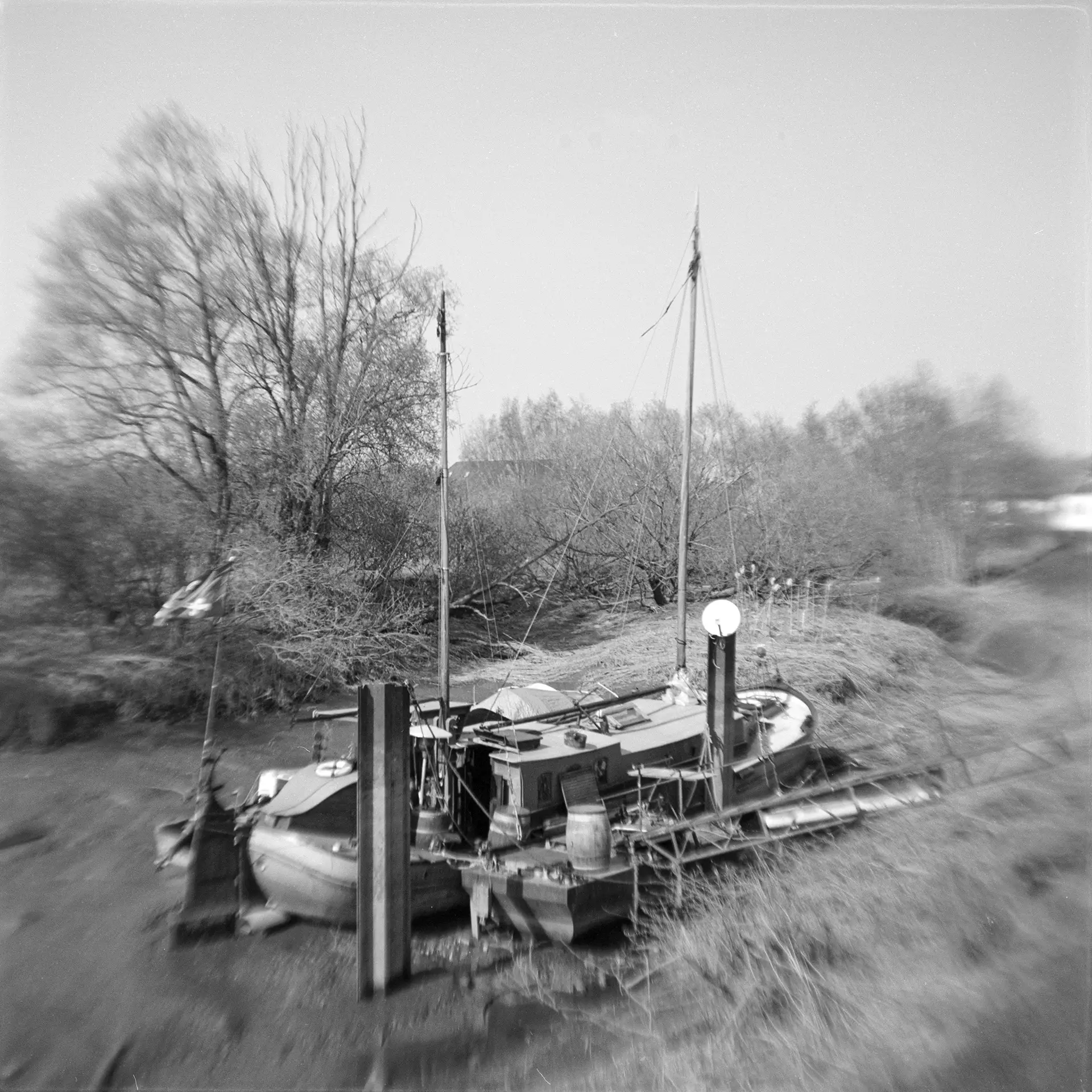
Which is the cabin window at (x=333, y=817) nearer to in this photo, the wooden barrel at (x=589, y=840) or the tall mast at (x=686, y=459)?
the wooden barrel at (x=589, y=840)

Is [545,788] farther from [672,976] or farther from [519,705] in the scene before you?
[672,976]

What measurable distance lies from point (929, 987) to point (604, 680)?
43.2 ft

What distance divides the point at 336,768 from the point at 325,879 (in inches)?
50.1

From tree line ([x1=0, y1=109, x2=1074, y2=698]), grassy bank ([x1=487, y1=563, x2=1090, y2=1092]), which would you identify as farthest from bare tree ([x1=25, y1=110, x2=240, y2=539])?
grassy bank ([x1=487, y1=563, x2=1090, y2=1092])

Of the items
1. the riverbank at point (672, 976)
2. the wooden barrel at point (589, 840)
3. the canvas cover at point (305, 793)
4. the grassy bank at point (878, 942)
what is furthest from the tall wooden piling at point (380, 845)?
the canvas cover at point (305, 793)

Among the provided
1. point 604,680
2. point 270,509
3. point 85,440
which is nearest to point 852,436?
point 604,680

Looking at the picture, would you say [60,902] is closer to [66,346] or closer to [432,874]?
[432,874]

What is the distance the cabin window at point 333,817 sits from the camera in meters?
9.34

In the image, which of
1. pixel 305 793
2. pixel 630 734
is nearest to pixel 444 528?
pixel 630 734

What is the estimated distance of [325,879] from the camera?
29.4ft

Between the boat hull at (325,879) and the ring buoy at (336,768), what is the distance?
73 centimetres

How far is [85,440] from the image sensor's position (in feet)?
50.1

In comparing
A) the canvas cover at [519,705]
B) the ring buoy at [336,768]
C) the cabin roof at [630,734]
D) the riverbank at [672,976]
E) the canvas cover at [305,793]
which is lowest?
the riverbank at [672,976]

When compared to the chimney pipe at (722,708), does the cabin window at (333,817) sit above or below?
below
